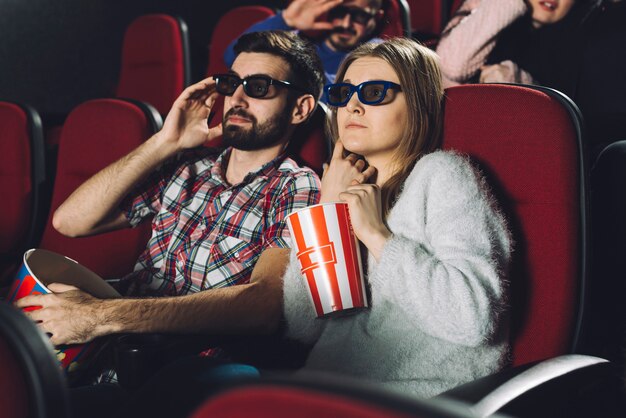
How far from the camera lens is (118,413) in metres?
0.92

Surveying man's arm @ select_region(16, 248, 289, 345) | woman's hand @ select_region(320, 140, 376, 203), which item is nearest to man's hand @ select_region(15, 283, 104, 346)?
man's arm @ select_region(16, 248, 289, 345)

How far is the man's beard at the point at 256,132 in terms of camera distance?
1544 millimetres

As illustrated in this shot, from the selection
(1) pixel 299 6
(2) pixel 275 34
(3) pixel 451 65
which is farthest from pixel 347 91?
(1) pixel 299 6

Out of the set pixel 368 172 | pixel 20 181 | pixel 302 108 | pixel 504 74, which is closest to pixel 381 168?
pixel 368 172

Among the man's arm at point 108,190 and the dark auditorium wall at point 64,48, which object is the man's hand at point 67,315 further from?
the dark auditorium wall at point 64,48

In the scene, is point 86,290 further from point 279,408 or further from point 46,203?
point 279,408

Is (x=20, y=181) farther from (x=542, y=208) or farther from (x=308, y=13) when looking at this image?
(x=542, y=208)

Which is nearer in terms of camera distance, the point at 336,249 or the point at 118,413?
the point at 118,413

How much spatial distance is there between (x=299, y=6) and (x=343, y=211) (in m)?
1.29

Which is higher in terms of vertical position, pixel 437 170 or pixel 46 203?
pixel 437 170

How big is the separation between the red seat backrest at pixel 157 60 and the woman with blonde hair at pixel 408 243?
67.0 inches

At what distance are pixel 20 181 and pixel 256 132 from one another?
2.61 feet

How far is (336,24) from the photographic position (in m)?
2.11

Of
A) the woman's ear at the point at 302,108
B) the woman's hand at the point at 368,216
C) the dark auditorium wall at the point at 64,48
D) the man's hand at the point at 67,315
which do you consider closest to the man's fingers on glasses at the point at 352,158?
Result: the woman's hand at the point at 368,216
